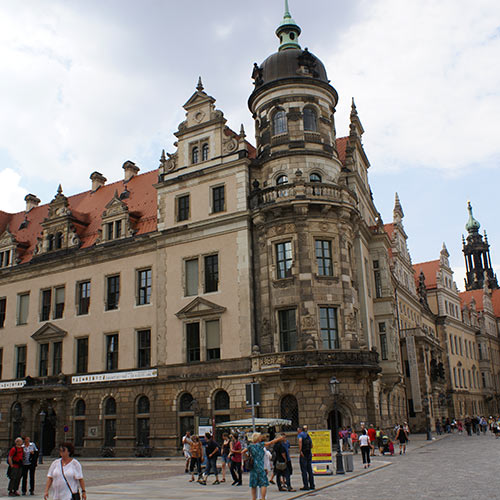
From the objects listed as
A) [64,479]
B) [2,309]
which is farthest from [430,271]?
[64,479]

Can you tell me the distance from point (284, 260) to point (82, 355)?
17.1 metres

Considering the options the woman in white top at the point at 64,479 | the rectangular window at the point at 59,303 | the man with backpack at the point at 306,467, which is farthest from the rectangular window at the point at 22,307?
the woman in white top at the point at 64,479

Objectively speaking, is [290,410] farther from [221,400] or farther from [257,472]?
[257,472]

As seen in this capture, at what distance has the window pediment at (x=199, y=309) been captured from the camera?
35938mm

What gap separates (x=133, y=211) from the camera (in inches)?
1737

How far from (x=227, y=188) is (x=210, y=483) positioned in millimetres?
20960

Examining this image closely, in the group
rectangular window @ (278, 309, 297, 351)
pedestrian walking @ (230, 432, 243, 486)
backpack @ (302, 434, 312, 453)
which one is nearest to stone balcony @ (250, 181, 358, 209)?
rectangular window @ (278, 309, 297, 351)

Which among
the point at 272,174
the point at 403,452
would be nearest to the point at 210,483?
the point at 403,452

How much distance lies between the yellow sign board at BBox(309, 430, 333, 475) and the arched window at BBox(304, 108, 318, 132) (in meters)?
22.1

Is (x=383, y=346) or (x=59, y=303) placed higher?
(x=59, y=303)

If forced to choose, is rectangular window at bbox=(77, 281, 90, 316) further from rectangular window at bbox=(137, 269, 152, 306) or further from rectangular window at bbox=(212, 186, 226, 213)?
rectangular window at bbox=(212, 186, 226, 213)

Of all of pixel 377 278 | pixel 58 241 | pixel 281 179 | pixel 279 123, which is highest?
pixel 279 123

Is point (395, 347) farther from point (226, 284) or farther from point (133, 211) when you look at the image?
point (133, 211)

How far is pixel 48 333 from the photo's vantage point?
43.8 meters
